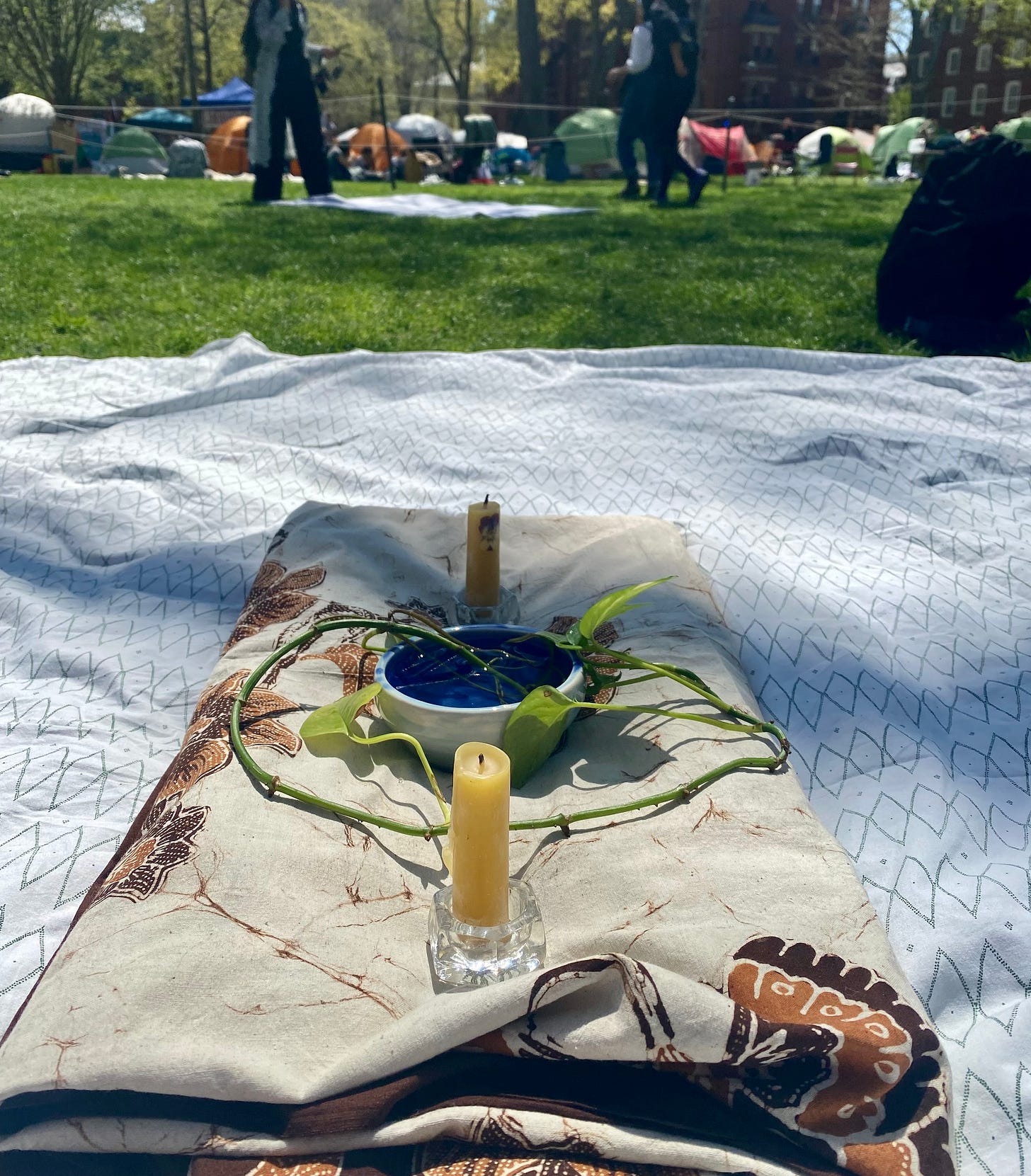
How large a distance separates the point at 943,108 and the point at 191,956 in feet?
123

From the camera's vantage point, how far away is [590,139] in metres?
19.9

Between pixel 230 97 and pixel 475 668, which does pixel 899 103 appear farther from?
pixel 475 668

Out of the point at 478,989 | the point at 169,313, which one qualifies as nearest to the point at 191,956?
the point at 478,989

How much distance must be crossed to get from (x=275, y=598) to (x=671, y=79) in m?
8.43

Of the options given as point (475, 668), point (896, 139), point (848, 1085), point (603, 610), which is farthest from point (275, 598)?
point (896, 139)

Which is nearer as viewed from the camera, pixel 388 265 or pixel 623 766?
pixel 623 766

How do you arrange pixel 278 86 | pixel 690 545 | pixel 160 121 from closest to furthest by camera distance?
1. pixel 690 545
2. pixel 278 86
3. pixel 160 121

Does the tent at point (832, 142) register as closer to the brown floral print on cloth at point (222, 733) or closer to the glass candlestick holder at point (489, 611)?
the glass candlestick holder at point (489, 611)

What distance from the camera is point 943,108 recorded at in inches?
1288

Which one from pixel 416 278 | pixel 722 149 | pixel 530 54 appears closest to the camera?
pixel 416 278

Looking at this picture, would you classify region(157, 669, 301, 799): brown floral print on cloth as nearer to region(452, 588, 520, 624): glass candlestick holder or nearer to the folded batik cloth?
the folded batik cloth

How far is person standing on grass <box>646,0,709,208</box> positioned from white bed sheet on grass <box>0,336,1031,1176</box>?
20.9ft

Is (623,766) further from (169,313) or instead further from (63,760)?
(169,313)

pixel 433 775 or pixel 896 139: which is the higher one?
pixel 896 139
